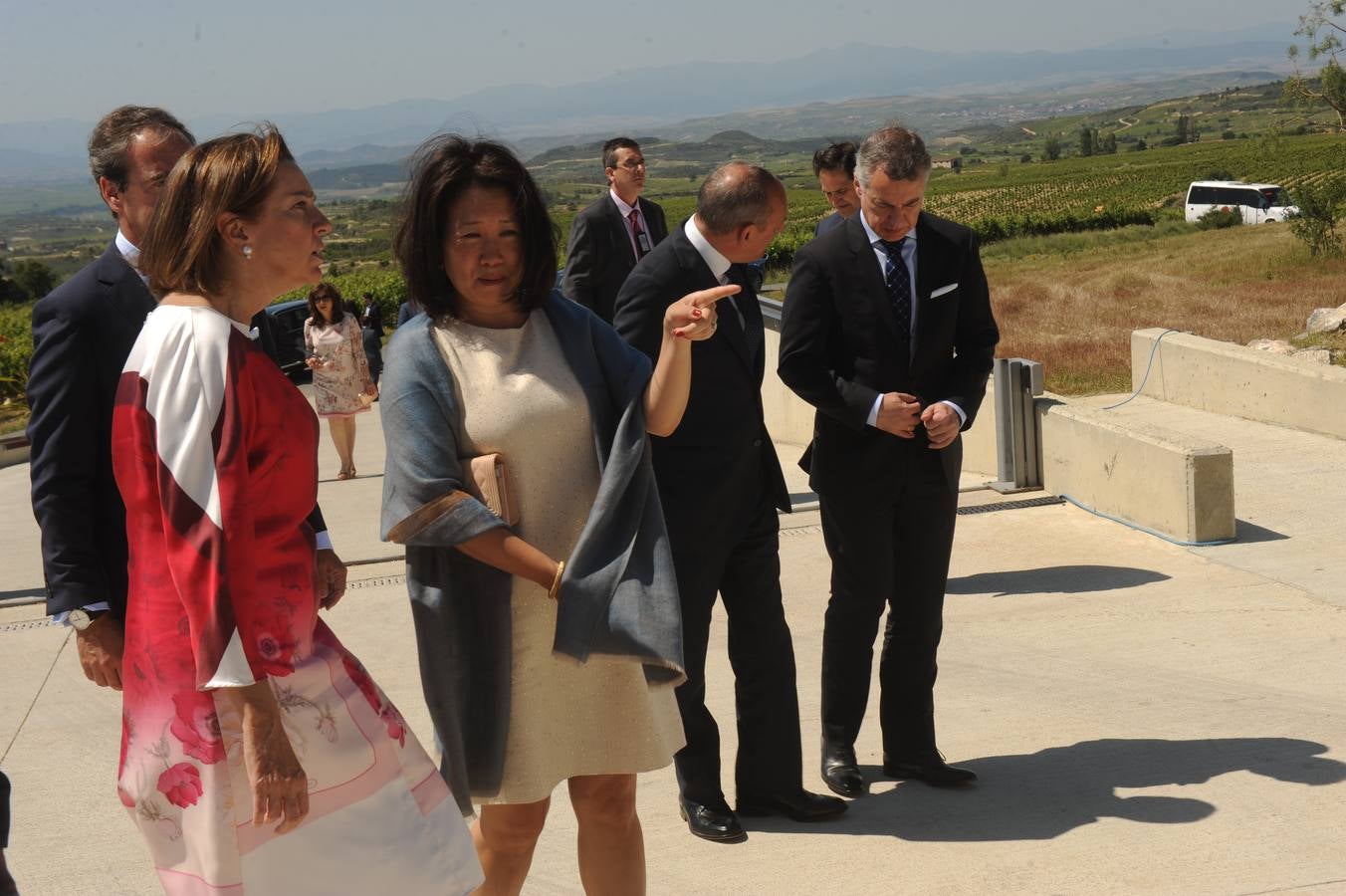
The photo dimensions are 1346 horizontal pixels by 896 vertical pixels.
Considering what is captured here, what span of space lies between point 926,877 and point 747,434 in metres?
1.32

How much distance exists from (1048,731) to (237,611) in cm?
332

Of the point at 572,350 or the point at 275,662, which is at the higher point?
the point at 572,350

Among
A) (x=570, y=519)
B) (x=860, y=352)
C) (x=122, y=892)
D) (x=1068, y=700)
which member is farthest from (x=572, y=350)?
(x=1068, y=700)

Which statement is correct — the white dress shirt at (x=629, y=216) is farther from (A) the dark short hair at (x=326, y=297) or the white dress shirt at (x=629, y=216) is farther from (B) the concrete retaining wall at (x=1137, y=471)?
(A) the dark short hair at (x=326, y=297)

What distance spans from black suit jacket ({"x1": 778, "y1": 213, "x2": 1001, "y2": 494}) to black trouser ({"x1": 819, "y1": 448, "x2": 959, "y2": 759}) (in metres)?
0.08

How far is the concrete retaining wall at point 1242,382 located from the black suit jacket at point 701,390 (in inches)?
A: 243

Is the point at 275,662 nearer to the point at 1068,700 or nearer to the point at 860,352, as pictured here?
the point at 860,352

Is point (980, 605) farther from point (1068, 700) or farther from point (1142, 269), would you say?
point (1142, 269)

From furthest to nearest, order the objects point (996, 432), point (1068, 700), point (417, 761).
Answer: point (996, 432) → point (1068, 700) → point (417, 761)

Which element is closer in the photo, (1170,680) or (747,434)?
(747,434)

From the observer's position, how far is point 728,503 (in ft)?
13.5

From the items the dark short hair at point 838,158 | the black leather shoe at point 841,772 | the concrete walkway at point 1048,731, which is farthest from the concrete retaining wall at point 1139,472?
the black leather shoe at point 841,772

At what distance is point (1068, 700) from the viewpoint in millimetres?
5184

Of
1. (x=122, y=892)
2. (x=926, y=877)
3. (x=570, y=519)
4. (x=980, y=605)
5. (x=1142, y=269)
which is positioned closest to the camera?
(x=570, y=519)
